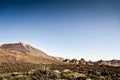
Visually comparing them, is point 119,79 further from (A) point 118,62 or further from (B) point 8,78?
(A) point 118,62

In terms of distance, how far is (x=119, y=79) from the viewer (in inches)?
1217

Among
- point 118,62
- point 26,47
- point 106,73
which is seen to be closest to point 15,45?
point 26,47

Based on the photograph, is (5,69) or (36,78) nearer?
(36,78)

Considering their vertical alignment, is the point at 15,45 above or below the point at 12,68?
above

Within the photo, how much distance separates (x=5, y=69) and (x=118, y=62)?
114 metres

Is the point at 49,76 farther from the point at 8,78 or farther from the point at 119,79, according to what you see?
the point at 119,79

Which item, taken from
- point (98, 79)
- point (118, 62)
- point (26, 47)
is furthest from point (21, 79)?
point (26, 47)

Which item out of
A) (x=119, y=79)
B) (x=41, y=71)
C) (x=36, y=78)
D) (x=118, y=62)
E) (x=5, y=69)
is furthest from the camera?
(x=118, y=62)

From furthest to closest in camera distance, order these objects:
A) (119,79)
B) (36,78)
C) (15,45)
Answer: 1. (15,45)
2. (119,79)
3. (36,78)

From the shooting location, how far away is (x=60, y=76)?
30438 millimetres

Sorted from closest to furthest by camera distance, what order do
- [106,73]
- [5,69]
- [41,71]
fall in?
1. [41,71]
2. [106,73]
3. [5,69]

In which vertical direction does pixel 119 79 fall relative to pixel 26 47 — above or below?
below

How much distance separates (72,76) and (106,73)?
302 inches

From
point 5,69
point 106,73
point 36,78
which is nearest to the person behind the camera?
point 36,78
